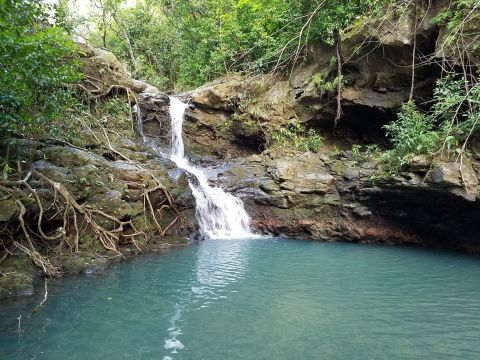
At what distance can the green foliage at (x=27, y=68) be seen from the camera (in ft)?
19.7

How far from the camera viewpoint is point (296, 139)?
14.6 meters

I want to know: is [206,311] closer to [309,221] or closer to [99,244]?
[99,244]

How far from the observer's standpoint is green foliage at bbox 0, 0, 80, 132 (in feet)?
19.7

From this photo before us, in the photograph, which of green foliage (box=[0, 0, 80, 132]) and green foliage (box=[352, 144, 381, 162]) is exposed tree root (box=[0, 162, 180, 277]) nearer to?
green foliage (box=[0, 0, 80, 132])

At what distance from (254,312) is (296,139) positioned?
9.73 m

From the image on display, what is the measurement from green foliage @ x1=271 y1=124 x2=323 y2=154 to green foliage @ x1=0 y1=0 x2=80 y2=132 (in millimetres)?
8439

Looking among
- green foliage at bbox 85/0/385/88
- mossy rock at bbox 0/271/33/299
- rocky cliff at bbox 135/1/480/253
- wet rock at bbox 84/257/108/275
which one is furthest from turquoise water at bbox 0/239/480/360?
green foliage at bbox 85/0/385/88

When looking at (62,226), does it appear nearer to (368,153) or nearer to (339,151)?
(368,153)

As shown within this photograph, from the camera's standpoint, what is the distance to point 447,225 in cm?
1056

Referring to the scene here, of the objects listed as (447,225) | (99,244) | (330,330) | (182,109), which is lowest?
(330,330)

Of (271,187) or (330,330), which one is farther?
(271,187)

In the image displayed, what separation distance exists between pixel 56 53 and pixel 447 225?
404 inches

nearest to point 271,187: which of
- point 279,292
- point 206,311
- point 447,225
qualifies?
point 447,225

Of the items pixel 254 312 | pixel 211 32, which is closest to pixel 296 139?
pixel 211 32
